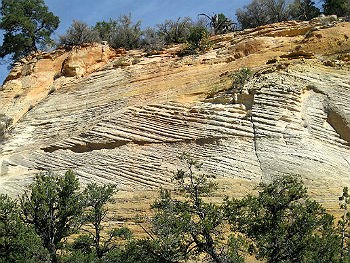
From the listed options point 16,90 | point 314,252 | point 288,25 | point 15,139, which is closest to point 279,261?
point 314,252

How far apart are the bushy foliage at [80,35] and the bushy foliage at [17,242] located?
16750mm

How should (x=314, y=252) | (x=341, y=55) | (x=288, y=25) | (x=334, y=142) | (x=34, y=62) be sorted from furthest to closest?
1. (x=34, y=62)
2. (x=288, y=25)
3. (x=341, y=55)
4. (x=334, y=142)
5. (x=314, y=252)

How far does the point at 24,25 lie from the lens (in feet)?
117

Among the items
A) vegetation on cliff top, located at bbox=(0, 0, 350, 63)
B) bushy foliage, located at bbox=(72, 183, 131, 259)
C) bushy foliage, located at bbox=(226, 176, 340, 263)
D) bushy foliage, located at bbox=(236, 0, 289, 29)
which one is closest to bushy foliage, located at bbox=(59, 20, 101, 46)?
vegetation on cliff top, located at bbox=(0, 0, 350, 63)

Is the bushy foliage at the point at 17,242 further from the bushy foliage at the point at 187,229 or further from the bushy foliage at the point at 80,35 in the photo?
the bushy foliage at the point at 80,35

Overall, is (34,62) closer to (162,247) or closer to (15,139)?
(15,139)

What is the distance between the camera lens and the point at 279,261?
1554 centimetres

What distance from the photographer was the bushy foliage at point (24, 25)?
3575cm

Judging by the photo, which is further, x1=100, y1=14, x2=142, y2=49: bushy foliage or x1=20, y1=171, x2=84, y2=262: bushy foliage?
x1=100, y1=14, x2=142, y2=49: bushy foliage

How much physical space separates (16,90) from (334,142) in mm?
15898

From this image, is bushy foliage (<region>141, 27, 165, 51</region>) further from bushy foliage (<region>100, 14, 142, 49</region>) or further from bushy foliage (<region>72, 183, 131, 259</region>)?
bushy foliage (<region>72, 183, 131, 259</region>)

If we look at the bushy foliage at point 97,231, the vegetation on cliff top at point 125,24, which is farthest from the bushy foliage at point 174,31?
the bushy foliage at point 97,231

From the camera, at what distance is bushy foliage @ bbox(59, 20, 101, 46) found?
33.2m

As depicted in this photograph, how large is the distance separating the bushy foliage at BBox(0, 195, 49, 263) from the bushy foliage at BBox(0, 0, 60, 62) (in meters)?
19.9
